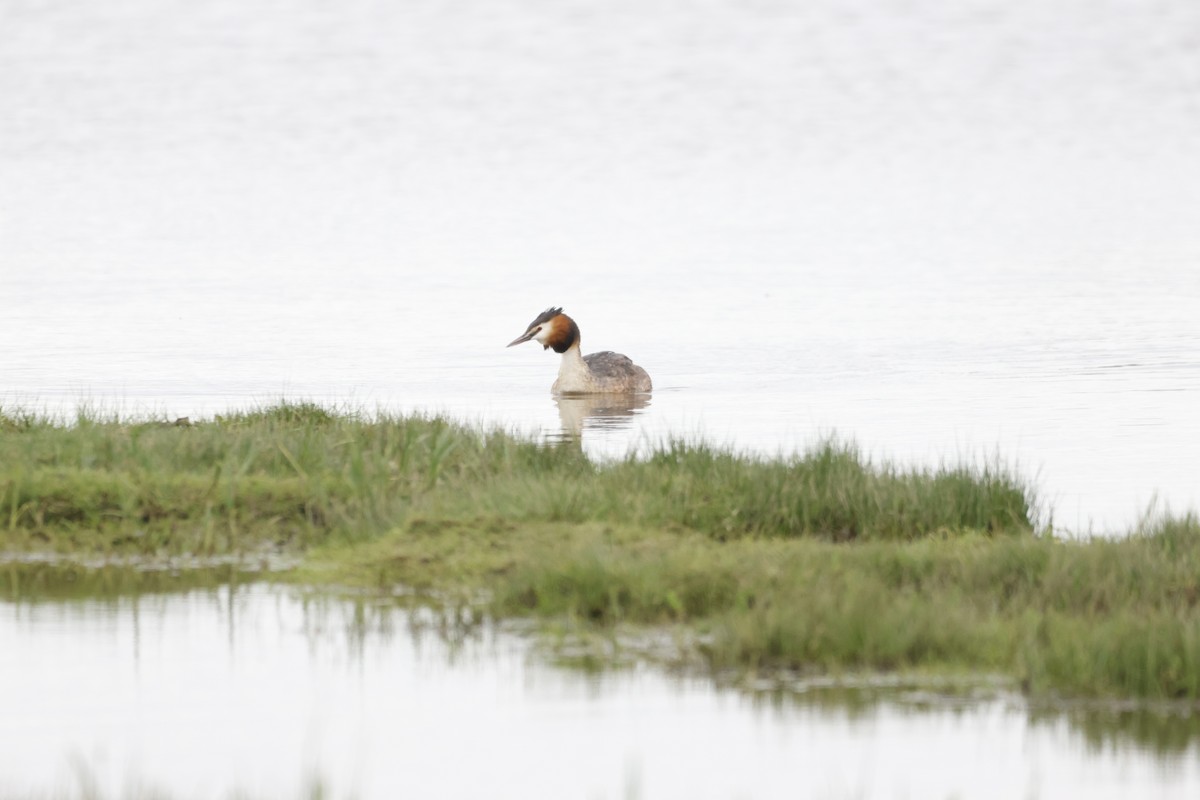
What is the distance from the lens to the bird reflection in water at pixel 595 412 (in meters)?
19.1

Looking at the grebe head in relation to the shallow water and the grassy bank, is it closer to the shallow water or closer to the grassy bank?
the grassy bank

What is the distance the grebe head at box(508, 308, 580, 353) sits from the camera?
23.2m

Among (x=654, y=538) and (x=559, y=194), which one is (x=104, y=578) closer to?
(x=654, y=538)

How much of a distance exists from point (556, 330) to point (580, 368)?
2.18 ft

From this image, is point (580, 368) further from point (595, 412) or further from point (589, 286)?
point (589, 286)

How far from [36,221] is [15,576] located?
1585 inches

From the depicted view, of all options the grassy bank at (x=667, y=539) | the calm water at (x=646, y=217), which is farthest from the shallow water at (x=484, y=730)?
the calm water at (x=646, y=217)

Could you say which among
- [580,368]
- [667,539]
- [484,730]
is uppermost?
[580,368]

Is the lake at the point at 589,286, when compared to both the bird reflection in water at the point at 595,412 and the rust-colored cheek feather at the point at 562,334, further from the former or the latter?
the rust-colored cheek feather at the point at 562,334

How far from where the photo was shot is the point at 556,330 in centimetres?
2334

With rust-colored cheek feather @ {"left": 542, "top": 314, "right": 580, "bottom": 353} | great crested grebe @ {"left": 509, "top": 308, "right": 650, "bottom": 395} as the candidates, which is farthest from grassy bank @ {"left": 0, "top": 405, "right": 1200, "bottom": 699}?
rust-colored cheek feather @ {"left": 542, "top": 314, "right": 580, "bottom": 353}

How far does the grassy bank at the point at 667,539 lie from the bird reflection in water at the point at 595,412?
4.95 metres

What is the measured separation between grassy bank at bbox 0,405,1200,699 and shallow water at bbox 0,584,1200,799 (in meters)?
0.36

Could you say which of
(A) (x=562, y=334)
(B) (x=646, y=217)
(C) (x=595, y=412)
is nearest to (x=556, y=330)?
(A) (x=562, y=334)
